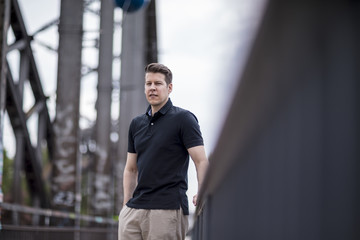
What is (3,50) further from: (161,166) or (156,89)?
(161,166)

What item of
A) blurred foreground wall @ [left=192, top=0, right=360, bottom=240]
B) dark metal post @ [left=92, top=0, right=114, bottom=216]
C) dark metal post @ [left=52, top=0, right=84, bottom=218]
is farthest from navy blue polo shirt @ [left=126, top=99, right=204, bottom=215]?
dark metal post @ [left=92, top=0, right=114, bottom=216]

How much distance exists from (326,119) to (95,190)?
13577 millimetres

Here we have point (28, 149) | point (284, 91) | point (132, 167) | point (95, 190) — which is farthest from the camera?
point (95, 190)

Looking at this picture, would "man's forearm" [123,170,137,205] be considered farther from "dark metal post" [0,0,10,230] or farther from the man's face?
"dark metal post" [0,0,10,230]

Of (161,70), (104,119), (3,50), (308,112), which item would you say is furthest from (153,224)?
(104,119)

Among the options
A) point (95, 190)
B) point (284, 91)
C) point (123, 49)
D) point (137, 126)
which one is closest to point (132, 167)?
point (137, 126)

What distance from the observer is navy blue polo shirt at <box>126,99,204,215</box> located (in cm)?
279

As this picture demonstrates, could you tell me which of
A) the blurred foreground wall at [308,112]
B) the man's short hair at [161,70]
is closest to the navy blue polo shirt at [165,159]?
the man's short hair at [161,70]

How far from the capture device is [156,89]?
9.64ft

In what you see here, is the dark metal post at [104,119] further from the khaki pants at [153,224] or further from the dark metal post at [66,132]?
the khaki pants at [153,224]

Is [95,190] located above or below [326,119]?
below

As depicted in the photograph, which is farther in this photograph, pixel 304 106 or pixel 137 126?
pixel 137 126

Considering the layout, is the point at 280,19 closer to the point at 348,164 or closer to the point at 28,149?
the point at 348,164

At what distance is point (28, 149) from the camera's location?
10273 millimetres
